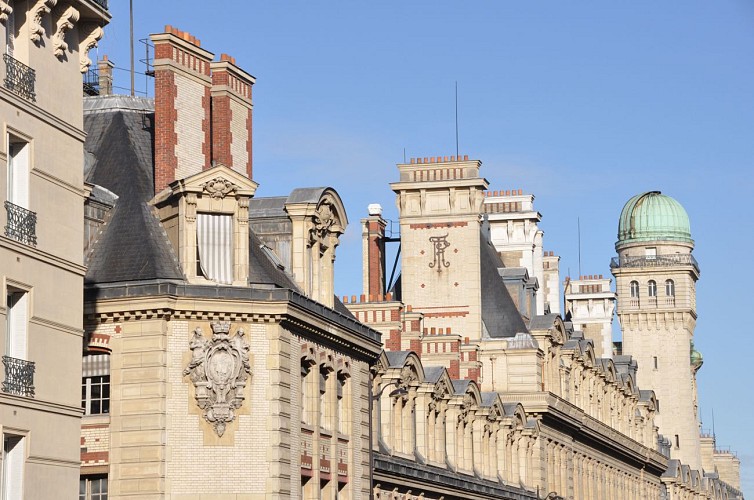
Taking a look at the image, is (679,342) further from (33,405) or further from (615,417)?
(33,405)

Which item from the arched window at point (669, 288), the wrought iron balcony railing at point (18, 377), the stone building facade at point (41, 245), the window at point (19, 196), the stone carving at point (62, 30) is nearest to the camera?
the wrought iron balcony railing at point (18, 377)

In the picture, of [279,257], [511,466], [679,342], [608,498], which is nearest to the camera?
[279,257]

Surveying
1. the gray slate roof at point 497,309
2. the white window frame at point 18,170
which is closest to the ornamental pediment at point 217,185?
the white window frame at point 18,170

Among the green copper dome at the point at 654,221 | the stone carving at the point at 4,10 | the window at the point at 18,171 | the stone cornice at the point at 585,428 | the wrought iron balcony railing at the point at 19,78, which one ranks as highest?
the green copper dome at the point at 654,221

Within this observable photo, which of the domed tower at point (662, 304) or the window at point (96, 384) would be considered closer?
the window at point (96, 384)

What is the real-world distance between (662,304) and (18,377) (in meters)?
106

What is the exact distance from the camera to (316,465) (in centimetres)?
4416

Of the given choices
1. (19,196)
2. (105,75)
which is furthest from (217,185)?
(105,75)

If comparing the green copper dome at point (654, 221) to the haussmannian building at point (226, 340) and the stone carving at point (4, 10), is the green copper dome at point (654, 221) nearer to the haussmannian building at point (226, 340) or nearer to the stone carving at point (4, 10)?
the haussmannian building at point (226, 340)

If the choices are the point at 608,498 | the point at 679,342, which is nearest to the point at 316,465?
the point at 608,498

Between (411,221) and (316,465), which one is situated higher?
(411,221)

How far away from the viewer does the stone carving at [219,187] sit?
42.5m

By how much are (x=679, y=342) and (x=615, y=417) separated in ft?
116

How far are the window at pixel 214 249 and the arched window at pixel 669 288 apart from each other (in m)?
94.6
